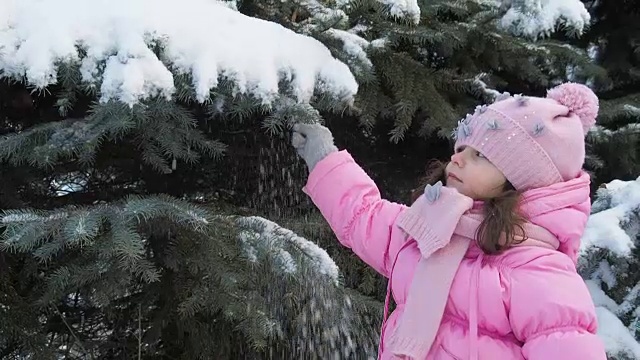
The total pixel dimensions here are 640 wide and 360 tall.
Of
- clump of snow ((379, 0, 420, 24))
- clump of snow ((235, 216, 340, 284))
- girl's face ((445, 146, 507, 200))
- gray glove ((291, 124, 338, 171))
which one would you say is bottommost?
clump of snow ((235, 216, 340, 284))

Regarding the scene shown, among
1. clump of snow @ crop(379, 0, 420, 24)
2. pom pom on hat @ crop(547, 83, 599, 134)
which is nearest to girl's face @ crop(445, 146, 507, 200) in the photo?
pom pom on hat @ crop(547, 83, 599, 134)

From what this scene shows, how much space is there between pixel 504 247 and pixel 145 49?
107 cm

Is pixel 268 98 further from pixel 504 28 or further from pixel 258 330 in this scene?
pixel 504 28

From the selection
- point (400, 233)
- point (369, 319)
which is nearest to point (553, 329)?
point (400, 233)

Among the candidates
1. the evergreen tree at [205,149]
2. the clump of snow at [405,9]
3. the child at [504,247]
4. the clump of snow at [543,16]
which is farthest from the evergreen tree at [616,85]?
the child at [504,247]

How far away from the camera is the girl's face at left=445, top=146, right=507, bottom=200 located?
6.25 ft

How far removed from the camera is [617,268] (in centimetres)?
272

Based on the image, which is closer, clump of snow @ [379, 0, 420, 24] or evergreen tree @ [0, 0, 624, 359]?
evergreen tree @ [0, 0, 624, 359]

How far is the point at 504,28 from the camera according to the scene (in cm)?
311

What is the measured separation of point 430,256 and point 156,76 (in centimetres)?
87

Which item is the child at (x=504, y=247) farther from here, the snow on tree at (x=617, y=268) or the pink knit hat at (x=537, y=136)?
the snow on tree at (x=617, y=268)

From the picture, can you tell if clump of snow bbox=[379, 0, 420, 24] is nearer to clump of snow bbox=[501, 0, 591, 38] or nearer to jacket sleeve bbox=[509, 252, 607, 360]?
clump of snow bbox=[501, 0, 591, 38]

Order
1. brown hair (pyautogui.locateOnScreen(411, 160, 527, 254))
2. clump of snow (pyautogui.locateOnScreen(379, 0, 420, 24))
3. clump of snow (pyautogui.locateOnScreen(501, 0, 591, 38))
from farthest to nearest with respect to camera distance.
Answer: clump of snow (pyautogui.locateOnScreen(501, 0, 591, 38))
clump of snow (pyautogui.locateOnScreen(379, 0, 420, 24))
brown hair (pyautogui.locateOnScreen(411, 160, 527, 254))

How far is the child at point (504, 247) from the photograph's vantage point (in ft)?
5.59
